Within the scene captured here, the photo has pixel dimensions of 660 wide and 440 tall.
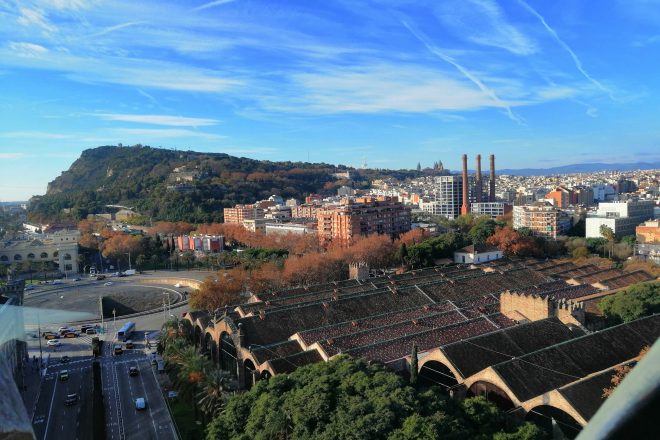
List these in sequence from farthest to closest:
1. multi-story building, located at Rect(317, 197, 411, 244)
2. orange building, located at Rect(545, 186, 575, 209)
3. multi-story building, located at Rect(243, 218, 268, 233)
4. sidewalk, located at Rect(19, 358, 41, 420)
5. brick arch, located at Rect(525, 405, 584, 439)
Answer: orange building, located at Rect(545, 186, 575, 209) → multi-story building, located at Rect(243, 218, 268, 233) → multi-story building, located at Rect(317, 197, 411, 244) → sidewalk, located at Rect(19, 358, 41, 420) → brick arch, located at Rect(525, 405, 584, 439)

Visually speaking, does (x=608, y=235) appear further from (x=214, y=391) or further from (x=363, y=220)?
(x=214, y=391)

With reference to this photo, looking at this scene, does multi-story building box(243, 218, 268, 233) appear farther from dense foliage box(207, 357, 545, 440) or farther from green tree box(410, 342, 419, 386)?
dense foliage box(207, 357, 545, 440)

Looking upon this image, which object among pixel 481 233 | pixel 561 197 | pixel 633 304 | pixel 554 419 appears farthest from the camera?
pixel 561 197

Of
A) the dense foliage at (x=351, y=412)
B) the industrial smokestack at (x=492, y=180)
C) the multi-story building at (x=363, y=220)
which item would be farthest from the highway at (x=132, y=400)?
the industrial smokestack at (x=492, y=180)

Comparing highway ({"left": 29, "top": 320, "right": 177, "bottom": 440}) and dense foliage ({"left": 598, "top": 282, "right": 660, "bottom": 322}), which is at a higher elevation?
dense foliage ({"left": 598, "top": 282, "right": 660, "bottom": 322})

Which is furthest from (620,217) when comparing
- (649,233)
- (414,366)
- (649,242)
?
(414,366)

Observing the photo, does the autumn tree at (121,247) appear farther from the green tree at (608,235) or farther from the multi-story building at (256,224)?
the green tree at (608,235)

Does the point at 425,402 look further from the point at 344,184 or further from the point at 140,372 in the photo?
the point at 344,184

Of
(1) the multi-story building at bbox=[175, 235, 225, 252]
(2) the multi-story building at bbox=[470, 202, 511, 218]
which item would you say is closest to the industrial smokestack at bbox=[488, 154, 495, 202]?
(2) the multi-story building at bbox=[470, 202, 511, 218]
